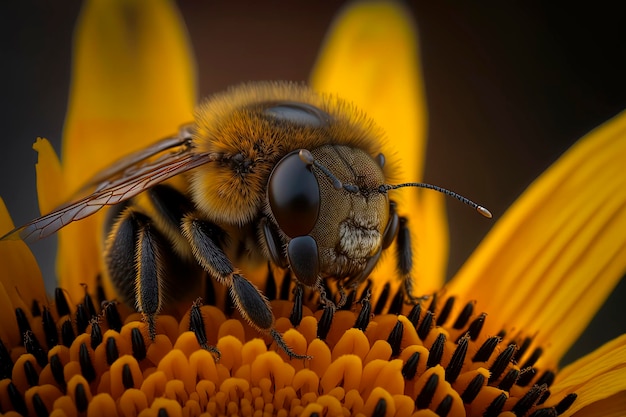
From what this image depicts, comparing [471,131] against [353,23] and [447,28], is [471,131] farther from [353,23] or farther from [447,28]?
[353,23]

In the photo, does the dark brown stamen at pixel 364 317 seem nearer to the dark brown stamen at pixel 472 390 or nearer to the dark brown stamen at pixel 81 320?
the dark brown stamen at pixel 472 390

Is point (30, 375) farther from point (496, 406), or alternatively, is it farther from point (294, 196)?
point (496, 406)

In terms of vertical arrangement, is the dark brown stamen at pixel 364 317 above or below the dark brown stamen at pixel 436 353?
above

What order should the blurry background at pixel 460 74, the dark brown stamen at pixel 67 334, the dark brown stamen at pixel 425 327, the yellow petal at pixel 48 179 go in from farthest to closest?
the blurry background at pixel 460 74 → the yellow petal at pixel 48 179 → the dark brown stamen at pixel 425 327 → the dark brown stamen at pixel 67 334

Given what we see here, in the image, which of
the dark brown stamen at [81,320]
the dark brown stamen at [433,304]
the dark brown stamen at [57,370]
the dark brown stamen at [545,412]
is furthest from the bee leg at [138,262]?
the dark brown stamen at [545,412]

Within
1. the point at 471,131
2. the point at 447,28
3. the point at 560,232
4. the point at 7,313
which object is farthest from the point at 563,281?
the point at 447,28

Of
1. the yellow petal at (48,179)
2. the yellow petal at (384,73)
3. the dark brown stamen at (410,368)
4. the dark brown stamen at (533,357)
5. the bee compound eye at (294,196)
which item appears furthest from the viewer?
the yellow petal at (384,73)

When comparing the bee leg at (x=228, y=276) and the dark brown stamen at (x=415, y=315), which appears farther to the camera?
the dark brown stamen at (x=415, y=315)
